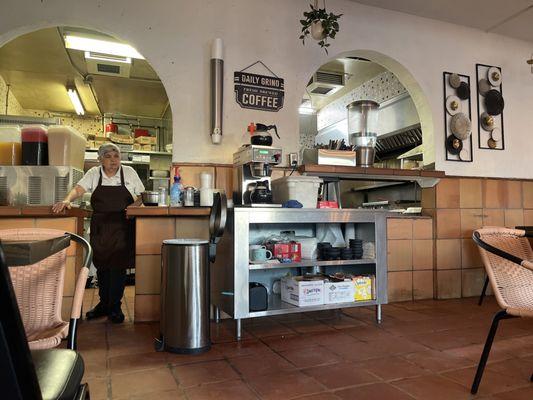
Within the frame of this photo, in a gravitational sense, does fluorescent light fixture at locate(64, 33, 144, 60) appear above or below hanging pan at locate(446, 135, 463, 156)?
above

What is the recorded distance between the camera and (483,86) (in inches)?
182

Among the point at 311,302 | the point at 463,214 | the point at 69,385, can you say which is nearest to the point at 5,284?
the point at 69,385

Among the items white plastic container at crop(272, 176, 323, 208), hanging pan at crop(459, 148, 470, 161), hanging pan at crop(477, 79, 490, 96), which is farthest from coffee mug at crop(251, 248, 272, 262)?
hanging pan at crop(477, 79, 490, 96)

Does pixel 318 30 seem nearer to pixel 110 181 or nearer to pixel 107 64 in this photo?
pixel 110 181

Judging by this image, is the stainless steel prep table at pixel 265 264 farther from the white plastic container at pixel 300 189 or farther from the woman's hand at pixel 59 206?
the woman's hand at pixel 59 206

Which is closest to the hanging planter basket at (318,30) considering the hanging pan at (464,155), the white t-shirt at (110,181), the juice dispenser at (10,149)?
the white t-shirt at (110,181)

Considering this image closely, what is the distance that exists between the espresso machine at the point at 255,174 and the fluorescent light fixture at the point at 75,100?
3836 mm

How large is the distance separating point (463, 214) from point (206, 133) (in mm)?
2893

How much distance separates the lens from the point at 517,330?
2.96 m

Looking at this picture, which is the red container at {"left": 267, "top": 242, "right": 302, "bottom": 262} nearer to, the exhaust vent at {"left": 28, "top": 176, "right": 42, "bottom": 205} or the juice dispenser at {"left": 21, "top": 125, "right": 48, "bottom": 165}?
the exhaust vent at {"left": 28, "top": 176, "right": 42, "bottom": 205}

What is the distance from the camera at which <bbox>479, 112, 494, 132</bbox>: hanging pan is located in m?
4.59

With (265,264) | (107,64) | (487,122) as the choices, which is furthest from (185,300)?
(487,122)

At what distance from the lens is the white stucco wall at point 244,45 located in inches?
132

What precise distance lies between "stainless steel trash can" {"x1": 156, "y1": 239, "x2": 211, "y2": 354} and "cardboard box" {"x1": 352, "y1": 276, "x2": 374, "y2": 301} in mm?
1255
